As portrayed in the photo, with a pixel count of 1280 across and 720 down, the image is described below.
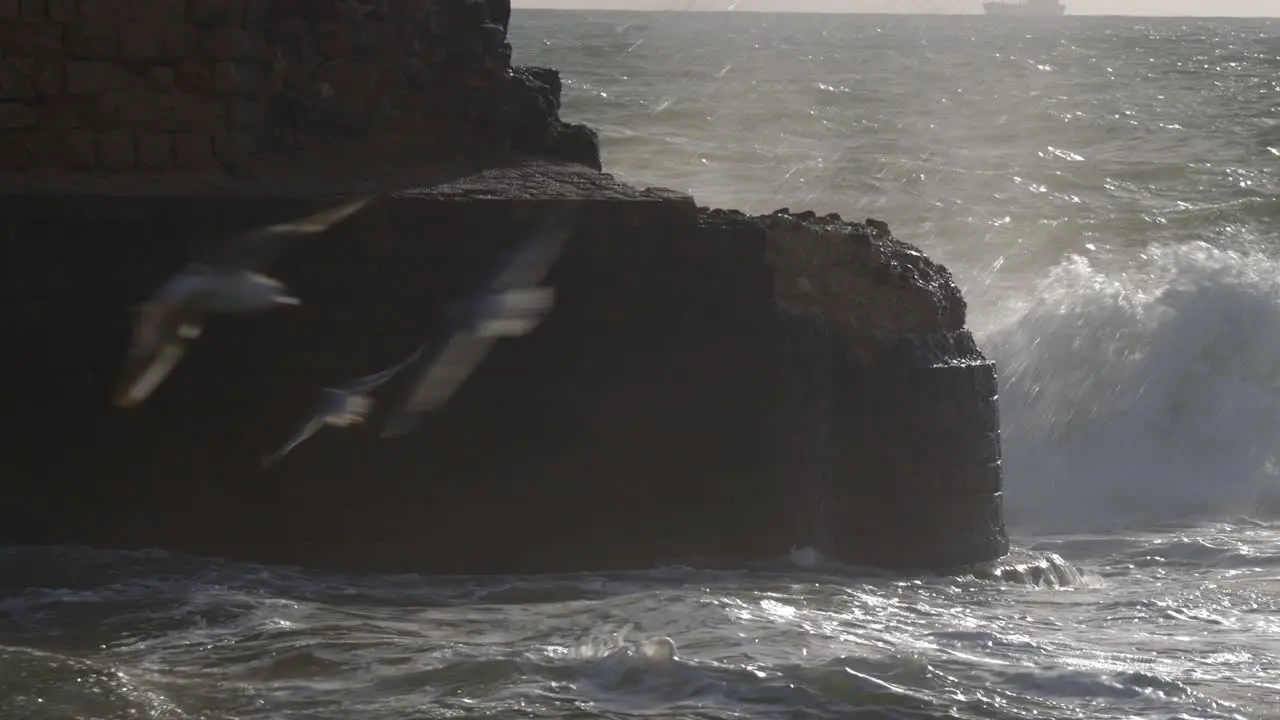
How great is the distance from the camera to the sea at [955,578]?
5164 mm

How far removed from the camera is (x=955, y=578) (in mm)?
7203

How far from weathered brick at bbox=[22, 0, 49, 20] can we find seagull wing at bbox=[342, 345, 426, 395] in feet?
5.24

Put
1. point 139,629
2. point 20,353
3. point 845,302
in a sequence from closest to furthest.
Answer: point 139,629
point 20,353
point 845,302

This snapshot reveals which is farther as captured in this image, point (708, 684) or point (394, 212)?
point (394, 212)

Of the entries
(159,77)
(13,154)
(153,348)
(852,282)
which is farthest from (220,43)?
(852,282)

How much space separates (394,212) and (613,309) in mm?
790

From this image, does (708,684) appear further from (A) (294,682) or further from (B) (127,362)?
(B) (127,362)

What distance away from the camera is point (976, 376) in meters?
7.42

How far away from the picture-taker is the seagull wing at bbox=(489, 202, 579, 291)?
6.42 meters

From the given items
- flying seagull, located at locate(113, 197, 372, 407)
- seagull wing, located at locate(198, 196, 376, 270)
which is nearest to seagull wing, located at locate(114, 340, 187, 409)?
flying seagull, located at locate(113, 197, 372, 407)

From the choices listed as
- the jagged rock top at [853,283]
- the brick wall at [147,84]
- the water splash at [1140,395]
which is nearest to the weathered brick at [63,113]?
the brick wall at [147,84]

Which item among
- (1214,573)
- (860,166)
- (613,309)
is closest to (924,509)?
(613,309)

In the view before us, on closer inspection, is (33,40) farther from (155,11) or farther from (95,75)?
→ (155,11)

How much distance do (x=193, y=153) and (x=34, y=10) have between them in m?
0.69
